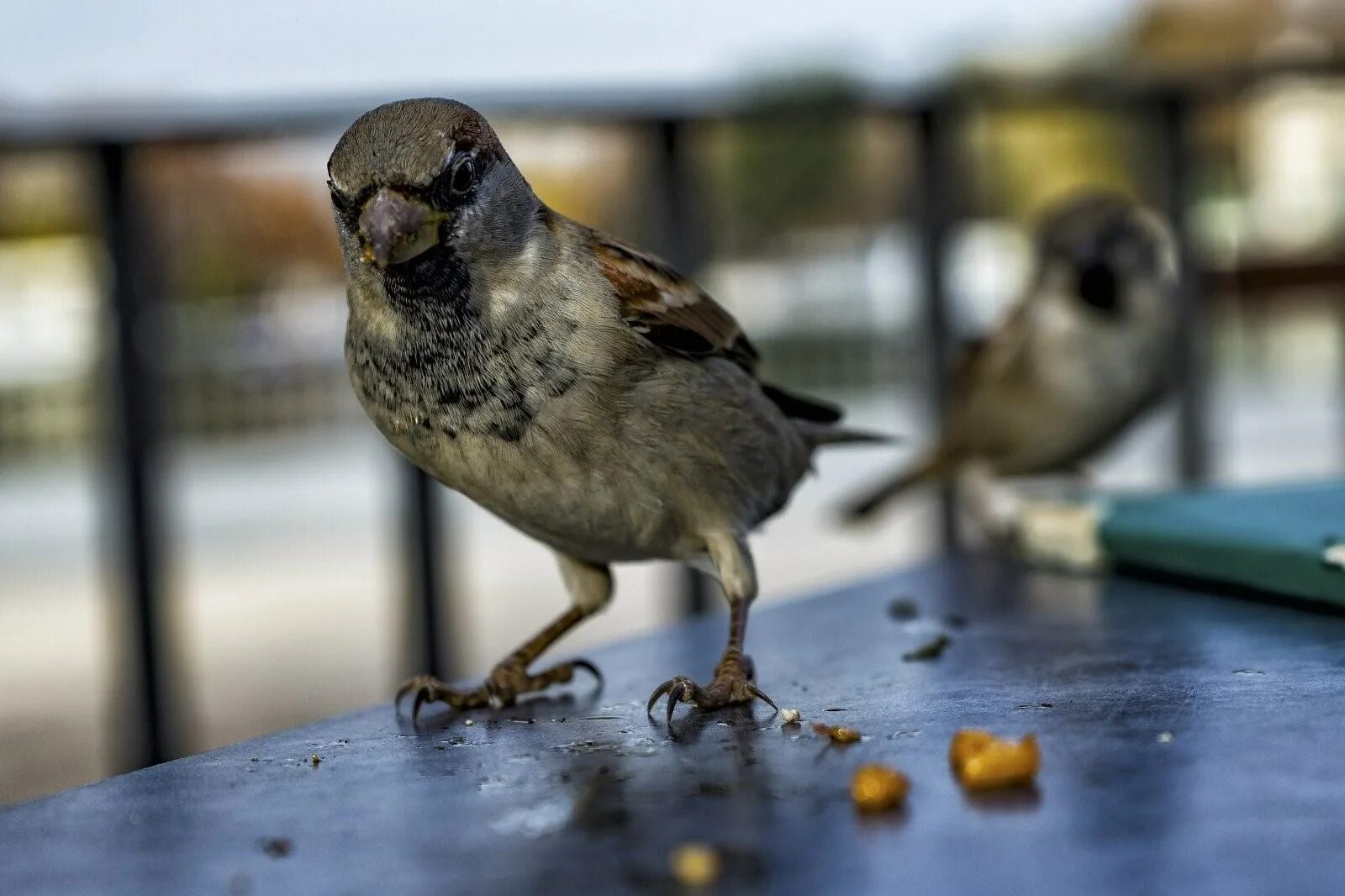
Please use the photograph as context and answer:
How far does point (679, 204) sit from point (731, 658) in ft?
6.94

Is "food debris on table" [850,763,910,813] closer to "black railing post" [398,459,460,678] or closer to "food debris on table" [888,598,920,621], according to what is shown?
"food debris on table" [888,598,920,621]

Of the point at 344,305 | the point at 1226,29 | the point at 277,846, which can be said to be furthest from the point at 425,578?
the point at 1226,29

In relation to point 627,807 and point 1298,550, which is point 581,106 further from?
point 627,807

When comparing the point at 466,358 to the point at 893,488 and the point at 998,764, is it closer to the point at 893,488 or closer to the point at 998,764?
the point at 998,764

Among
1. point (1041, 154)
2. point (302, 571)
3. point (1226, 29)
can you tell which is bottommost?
point (302, 571)

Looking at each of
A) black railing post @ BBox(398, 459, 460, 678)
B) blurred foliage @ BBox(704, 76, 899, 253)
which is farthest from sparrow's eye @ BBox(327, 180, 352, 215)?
blurred foliage @ BBox(704, 76, 899, 253)

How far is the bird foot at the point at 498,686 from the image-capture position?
183cm

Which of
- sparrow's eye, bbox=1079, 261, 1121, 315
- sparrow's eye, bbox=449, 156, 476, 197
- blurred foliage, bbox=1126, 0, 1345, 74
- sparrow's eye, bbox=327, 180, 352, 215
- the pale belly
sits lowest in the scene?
the pale belly

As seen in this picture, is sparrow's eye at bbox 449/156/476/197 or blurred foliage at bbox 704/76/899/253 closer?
A: sparrow's eye at bbox 449/156/476/197

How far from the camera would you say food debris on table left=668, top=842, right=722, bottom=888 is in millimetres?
979

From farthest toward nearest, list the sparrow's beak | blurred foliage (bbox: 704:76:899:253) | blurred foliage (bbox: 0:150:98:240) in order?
blurred foliage (bbox: 704:76:899:253)
blurred foliage (bbox: 0:150:98:240)
the sparrow's beak

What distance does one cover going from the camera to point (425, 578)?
11.8 feet

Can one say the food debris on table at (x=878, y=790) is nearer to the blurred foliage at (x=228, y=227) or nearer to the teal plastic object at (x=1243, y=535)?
the teal plastic object at (x=1243, y=535)

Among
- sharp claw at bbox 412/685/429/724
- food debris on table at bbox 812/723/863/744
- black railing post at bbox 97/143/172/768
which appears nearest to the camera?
food debris on table at bbox 812/723/863/744
